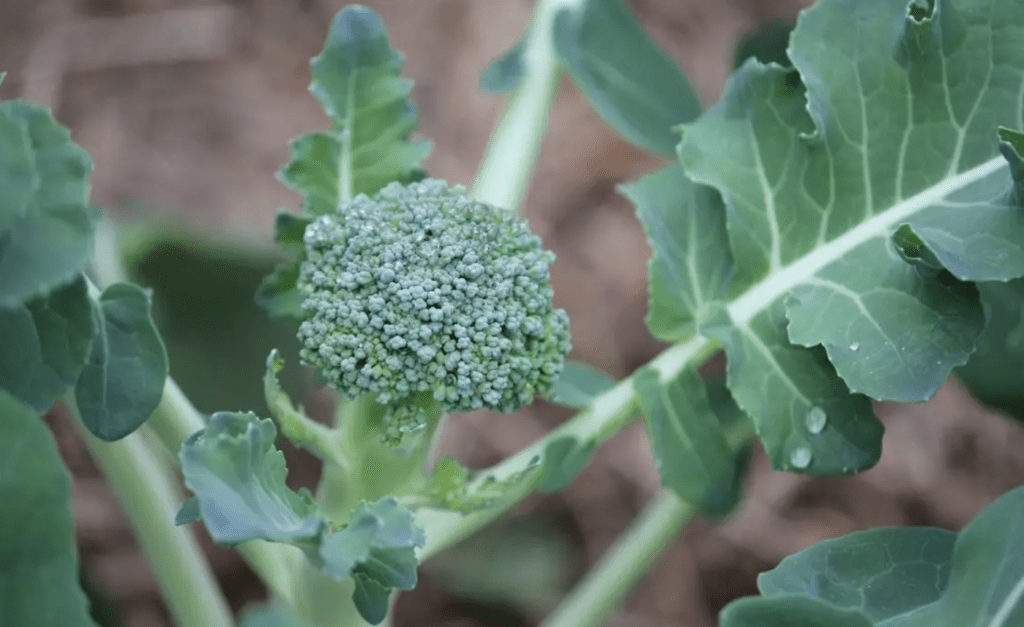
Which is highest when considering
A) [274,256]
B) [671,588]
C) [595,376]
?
[274,256]

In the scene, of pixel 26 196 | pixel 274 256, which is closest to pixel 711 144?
pixel 26 196

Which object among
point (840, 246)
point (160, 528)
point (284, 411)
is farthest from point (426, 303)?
point (160, 528)

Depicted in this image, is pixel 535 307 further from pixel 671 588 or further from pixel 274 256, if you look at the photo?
pixel 671 588

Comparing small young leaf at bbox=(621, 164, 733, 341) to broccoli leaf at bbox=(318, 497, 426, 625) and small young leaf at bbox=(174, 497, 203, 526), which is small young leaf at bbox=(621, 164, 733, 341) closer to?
broccoli leaf at bbox=(318, 497, 426, 625)

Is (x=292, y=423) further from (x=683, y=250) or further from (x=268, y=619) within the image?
(x=683, y=250)

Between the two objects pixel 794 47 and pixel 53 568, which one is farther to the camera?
pixel 794 47

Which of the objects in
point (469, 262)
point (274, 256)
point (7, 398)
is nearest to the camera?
point (7, 398)

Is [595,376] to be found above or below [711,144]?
below
